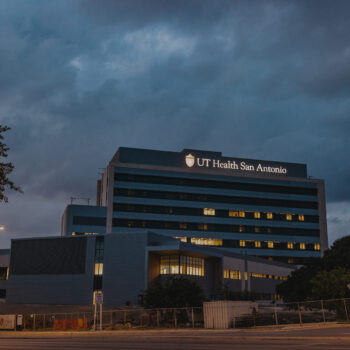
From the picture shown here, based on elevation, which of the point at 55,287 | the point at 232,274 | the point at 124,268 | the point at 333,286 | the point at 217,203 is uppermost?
the point at 217,203

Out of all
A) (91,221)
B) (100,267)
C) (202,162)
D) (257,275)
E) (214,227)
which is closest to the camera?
(100,267)

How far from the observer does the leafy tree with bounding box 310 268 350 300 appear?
4378 centimetres

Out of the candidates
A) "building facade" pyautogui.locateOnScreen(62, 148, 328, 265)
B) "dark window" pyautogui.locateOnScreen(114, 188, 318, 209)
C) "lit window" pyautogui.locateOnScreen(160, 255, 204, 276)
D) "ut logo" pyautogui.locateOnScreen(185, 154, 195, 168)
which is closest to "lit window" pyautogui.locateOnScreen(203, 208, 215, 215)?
"building facade" pyautogui.locateOnScreen(62, 148, 328, 265)

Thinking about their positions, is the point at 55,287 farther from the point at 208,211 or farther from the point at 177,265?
the point at 208,211

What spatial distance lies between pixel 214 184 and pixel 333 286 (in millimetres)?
86169

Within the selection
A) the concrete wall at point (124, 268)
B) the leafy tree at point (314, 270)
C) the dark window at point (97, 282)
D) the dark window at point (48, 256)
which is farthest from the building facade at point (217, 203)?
the leafy tree at point (314, 270)

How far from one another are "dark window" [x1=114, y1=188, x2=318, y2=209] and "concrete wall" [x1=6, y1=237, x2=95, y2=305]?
1642 inches

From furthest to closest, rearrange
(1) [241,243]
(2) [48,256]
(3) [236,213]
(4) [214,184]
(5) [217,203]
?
(3) [236,213] → (4) [214,184] → (5) [217,203] → (1) [241,243] → (2) [48,256]

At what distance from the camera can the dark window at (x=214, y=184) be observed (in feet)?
407

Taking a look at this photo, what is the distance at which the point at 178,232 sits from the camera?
123 m

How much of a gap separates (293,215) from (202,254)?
6077 cm

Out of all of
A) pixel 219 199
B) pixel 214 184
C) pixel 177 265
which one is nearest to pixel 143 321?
pixel 177 265

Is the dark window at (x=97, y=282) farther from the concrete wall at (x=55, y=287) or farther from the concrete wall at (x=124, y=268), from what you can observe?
the concrete wall at (x=124, y=268)

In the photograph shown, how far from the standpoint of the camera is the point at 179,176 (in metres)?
128
